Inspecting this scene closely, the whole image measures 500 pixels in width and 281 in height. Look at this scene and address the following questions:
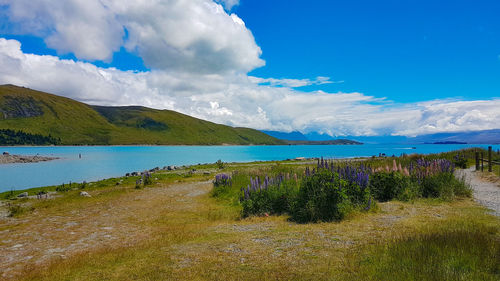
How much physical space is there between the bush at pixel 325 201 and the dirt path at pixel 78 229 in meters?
6.08

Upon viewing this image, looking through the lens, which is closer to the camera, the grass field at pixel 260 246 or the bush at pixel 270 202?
the grass field at pixel 260 246

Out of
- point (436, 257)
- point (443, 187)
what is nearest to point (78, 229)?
point (436, 257)

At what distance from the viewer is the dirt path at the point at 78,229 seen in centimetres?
838

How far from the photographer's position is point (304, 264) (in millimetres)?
6168

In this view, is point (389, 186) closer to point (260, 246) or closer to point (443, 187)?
point (443, 187)

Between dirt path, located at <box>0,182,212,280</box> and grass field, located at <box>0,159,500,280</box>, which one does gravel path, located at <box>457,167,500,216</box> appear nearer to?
grass field, located at <box>0,159,500,280</box>

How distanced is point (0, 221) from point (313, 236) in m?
15.5

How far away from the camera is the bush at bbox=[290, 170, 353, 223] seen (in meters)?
10.6

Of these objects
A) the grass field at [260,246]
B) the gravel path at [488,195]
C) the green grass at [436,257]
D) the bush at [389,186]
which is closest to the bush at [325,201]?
the grass field at [260,246]

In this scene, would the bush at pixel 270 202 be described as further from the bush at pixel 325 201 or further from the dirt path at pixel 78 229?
the dirt path at pixel 78 229

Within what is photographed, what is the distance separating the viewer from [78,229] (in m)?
11.5

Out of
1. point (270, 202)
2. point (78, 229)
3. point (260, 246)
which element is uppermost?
point (270, 202)

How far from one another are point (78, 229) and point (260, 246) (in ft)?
27.1

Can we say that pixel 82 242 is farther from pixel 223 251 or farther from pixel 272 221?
pixel 272 221
